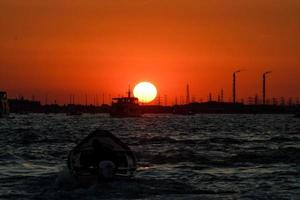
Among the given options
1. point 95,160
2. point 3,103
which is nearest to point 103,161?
point 95,160

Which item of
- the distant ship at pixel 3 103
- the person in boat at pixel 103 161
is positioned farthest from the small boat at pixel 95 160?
the distant ship at pixel 3 103

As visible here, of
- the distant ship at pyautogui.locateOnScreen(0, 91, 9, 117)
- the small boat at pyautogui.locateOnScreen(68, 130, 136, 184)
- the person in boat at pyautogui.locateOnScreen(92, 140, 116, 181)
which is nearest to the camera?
the person in boat at pyautogui.locateOnScreen(92, 140, 116, 181)

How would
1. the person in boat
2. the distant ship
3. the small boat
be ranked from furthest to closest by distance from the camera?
the distant ship
the small boat
the person in boat

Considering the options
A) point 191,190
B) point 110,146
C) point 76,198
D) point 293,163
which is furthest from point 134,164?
point 293,163

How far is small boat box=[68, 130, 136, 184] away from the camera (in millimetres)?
27014

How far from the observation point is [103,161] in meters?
26.3

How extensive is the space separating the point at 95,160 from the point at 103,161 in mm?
906

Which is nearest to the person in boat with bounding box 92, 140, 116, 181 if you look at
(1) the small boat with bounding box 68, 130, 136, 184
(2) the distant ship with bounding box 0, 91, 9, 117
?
(1) the small boat with bounding box 68, 130, 136, 184

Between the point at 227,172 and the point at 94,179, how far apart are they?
7.85 meters

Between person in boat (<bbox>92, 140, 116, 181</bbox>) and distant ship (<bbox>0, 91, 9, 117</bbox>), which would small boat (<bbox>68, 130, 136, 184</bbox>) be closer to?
person in boat (<bbox>92, 140, 116, 181</bbox>)

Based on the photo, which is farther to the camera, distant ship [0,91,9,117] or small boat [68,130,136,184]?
A: distant ship [0,91,9,117]

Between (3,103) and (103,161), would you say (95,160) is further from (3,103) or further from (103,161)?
(3,103)

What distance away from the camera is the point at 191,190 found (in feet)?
82.6

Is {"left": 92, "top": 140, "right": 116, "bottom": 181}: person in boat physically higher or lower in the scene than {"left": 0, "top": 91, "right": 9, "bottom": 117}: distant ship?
lower
